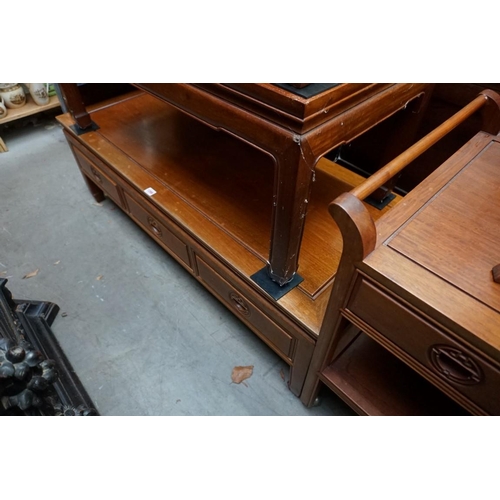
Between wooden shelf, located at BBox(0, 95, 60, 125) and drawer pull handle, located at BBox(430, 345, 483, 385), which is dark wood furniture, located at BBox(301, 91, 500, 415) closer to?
drawer pull handle, located at BBox(430, 345, 483, 385)

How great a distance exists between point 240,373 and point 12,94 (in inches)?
88.0

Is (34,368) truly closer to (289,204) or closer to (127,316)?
(127,316)

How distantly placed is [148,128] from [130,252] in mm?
559

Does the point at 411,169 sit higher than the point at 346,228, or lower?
lower

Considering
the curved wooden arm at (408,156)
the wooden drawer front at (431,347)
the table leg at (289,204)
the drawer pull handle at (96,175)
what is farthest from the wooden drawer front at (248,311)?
the drawer pull handle at (96,175)

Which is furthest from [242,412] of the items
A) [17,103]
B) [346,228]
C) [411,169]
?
[17,103]

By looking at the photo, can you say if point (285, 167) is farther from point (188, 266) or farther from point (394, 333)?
point (188, 266)

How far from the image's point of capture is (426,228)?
58cm

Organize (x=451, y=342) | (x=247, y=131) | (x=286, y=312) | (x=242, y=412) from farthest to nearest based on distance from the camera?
(x=242, y=412) < (x=286, y=312) < (x=247, y=131) < (x=451, y=342)

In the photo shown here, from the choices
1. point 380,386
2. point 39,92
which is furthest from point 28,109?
point 380,386

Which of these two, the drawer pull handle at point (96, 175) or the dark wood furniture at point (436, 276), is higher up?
the dark wood furniture at point (436, 276)

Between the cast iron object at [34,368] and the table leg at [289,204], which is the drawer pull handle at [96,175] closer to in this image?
the cast iron object at [34,368]

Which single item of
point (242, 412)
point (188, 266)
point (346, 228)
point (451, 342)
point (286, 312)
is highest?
point (346, 228)

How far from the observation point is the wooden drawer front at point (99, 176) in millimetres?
1378
